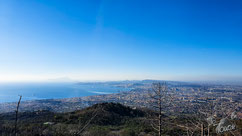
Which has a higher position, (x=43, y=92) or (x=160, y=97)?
(x=160, y=97)

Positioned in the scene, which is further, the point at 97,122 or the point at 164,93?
the point at 97,122

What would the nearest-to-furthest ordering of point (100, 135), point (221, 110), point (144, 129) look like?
point (221, 110), point (100, 135), point (144, 129)

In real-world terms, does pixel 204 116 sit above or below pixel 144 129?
above

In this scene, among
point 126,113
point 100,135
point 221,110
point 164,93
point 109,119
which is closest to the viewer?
point 164,93

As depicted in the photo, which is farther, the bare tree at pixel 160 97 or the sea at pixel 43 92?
the sea at pixel 43 92

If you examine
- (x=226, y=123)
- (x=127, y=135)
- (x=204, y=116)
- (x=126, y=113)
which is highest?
(x=204, y=116)

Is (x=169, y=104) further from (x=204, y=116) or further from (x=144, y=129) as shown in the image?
(x=144, y=129)

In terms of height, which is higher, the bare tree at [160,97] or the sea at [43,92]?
the bare tree at [160,97]

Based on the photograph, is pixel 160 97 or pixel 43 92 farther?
pixel 43 92

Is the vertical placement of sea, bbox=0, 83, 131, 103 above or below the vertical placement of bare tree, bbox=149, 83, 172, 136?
below

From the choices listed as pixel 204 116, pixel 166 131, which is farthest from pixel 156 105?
pixel 166 131

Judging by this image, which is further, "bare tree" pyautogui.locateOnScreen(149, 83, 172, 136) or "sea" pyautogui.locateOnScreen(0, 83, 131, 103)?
"sea" pyautogui.locateOnScreen(0, 83, 131, 103)
